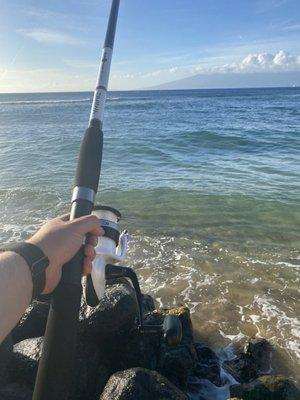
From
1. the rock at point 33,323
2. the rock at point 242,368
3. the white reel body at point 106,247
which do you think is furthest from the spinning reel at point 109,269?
the rock at point 242,368

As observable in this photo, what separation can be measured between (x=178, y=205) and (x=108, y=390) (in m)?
7.46

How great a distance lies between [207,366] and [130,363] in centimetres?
96

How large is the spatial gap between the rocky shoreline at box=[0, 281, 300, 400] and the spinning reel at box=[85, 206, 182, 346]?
1.30m

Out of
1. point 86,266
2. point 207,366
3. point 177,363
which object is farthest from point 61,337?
point 207,366

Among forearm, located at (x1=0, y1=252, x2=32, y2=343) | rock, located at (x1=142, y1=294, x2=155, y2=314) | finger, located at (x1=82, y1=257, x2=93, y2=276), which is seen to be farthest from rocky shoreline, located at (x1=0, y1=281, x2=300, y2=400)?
forearm, located at (x1=0, y1=252, x2=32, y2=343)

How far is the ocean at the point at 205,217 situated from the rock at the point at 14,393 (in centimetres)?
241

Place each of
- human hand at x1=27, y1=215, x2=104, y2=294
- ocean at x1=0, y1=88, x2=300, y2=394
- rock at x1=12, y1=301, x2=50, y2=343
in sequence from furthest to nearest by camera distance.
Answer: ocean at x1=0, y1=88, x2=300, y2=394
rock at x1=12, y1=301, x2=50, y2=343
human hand at x1=27, y1=215, x2=104, y2=294

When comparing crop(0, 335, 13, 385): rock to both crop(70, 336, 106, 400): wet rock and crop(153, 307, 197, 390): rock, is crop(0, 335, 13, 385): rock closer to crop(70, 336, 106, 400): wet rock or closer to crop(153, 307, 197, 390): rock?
crop(70, 336, 106, 400): wet rock

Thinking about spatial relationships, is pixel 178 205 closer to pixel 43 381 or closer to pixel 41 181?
pixel 41 181

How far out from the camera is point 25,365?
401 centimetres

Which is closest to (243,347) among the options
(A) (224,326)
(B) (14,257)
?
(A) (224,326)

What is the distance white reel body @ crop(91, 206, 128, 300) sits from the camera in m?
2.36

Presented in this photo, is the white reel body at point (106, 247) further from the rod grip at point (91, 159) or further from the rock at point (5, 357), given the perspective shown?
the rock at point (5, 357)

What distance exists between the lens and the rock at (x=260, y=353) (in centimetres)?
493
